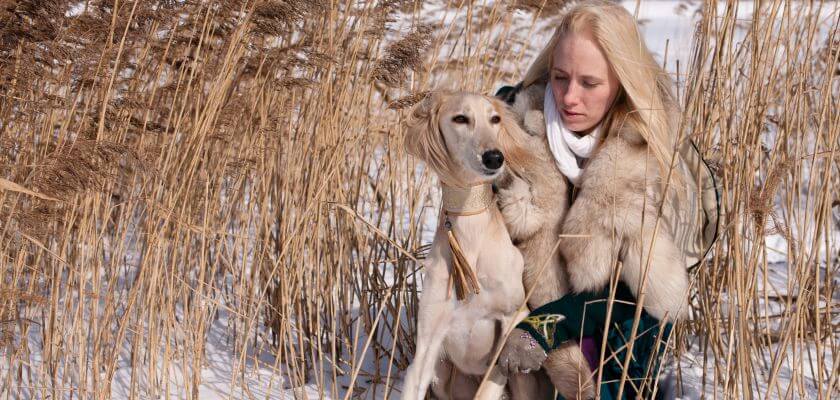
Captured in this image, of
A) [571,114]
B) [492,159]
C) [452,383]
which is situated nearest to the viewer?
[492,159]

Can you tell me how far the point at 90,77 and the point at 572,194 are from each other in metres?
1.28

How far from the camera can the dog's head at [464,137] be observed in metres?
1.92

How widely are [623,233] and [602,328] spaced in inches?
10.4

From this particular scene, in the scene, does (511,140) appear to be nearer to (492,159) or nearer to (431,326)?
(492,159)

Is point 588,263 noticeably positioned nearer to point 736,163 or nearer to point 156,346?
point 736,163

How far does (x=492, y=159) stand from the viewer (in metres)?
1.88

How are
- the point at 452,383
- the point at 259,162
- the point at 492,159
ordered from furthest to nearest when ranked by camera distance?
the point at 259,162
the point at 452,383
the point at 492,159

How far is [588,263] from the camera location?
2.00 m

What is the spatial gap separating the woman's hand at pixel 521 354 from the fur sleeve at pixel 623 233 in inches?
7.2

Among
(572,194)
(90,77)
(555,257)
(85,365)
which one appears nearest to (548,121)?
(572,194)

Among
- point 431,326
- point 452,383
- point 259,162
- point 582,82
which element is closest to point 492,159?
point 582,82

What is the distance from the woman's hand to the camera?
1.97 m

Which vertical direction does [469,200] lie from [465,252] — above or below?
above

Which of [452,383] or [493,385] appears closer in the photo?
[493,385]
